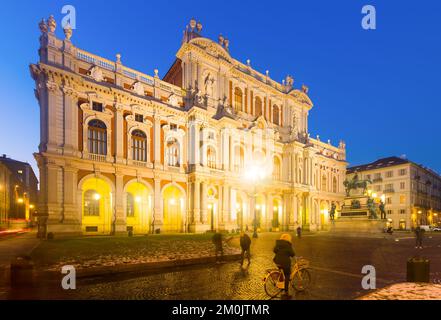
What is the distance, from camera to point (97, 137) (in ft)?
91.1

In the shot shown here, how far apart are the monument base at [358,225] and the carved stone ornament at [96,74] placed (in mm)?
31438

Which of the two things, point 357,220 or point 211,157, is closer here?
point 357,220

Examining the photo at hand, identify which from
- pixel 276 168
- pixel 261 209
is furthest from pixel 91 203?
pixel 276 168

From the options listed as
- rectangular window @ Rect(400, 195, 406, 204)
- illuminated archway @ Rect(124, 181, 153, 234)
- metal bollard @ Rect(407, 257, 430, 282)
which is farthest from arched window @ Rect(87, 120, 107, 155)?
rectangular window @ Rect(400, 195, 406, 204)

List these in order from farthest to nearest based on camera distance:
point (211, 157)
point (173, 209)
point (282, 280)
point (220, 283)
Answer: point (211, 157)
point (173, 209)
point (220, 283)
point (282, 280)

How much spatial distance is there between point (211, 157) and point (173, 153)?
5.17m

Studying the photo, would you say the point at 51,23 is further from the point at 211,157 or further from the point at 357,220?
the point at 357,220

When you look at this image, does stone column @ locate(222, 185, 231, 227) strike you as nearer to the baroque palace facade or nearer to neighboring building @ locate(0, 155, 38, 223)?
the baroque palace facade

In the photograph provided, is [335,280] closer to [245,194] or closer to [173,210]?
[173,210]

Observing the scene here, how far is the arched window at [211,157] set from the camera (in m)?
35.3

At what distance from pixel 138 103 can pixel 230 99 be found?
1448cm

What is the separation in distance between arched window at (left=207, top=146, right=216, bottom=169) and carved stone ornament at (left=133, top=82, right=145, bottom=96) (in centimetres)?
1052

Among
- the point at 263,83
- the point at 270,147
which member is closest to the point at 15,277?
the point at 270,147

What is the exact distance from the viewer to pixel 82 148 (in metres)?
26.5
